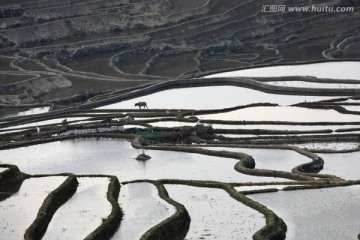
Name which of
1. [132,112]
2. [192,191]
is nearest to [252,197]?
[192,191]

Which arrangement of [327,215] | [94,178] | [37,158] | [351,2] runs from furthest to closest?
[351,2] → [37,158] → [94,178] → [327,215]

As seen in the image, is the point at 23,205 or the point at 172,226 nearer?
the point at 172,226

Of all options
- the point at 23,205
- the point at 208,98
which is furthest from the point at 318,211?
the point at 208,98

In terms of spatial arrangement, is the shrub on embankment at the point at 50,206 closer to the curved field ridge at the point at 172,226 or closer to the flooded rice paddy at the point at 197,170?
the flooded rice paddy at the point at 197,170

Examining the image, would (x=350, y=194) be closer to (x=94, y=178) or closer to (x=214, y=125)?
(x=94, y=178)

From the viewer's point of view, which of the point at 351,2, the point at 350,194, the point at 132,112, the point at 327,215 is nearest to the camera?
the point at 327,215

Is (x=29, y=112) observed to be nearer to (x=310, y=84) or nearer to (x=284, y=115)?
(x=310, y=84)
